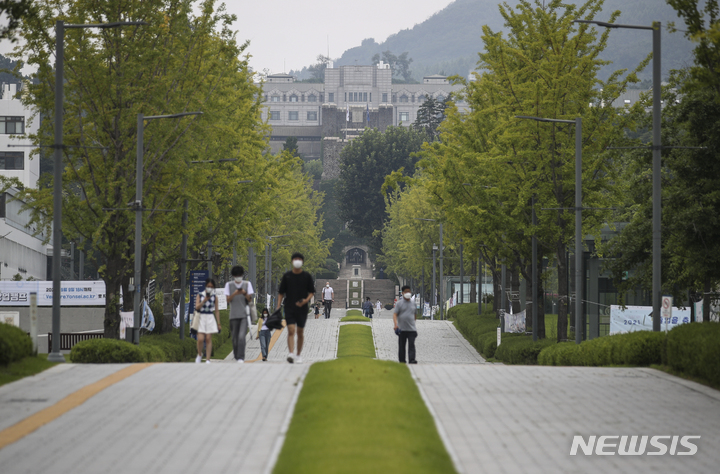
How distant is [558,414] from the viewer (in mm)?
10914

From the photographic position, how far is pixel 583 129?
27.8 metres

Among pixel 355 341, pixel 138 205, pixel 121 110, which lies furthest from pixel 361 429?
pixel 355 341

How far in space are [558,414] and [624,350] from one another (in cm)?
701

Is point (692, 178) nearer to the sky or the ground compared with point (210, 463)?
nearer to the sky

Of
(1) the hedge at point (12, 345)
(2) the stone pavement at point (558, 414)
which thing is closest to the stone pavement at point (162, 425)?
(1) the hedge at point (12, 345)

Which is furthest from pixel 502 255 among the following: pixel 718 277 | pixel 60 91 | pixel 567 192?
pixel 60 91

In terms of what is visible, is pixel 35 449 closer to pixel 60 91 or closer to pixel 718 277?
pixel 60 91

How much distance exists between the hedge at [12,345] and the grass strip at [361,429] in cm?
468

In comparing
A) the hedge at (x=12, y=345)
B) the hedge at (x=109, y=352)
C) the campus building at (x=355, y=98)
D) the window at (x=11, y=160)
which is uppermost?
the campus building at (x=355, y=98)

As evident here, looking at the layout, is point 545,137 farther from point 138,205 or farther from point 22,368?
point 22,368

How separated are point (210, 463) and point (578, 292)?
18000 mm

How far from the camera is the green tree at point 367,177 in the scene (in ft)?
363

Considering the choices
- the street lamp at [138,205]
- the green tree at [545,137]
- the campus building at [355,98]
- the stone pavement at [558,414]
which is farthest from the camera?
the campus building at [355,98]

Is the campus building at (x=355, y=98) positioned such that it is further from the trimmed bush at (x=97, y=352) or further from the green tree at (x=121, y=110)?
the trimmed bush at (x=97, y=352)
